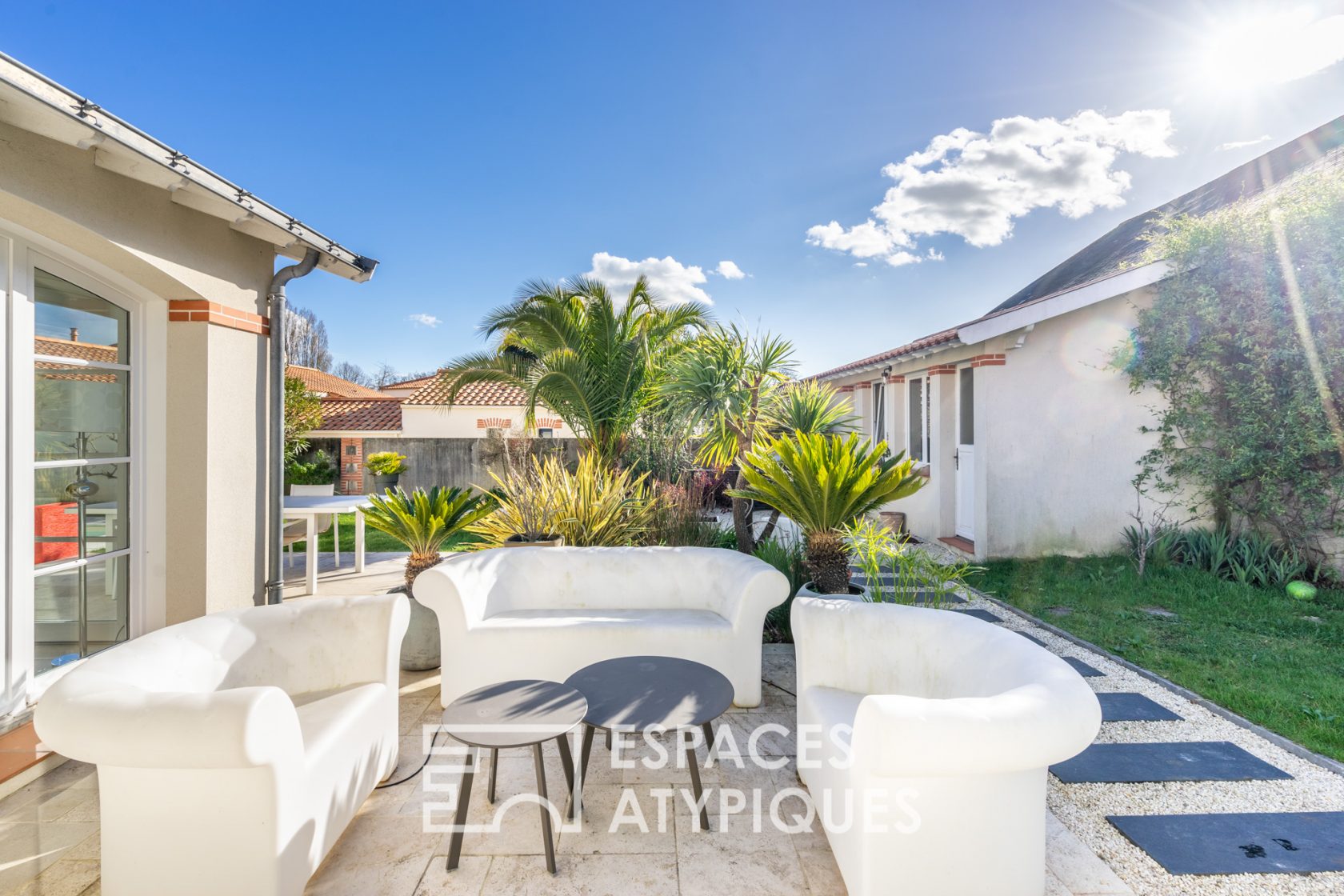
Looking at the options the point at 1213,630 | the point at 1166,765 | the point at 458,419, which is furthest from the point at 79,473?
the point at 458,419

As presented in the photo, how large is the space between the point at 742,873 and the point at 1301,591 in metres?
7.26

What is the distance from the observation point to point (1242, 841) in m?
2.52

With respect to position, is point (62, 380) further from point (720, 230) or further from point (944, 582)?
point (720, 230)

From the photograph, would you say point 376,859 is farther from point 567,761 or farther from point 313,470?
point 313,470

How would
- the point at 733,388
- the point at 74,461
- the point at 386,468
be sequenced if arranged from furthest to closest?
1. the point at 386,468
2. the point at 733,388
3. the point at 74,461

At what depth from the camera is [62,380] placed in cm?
358

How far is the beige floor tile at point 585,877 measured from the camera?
7.19 ft

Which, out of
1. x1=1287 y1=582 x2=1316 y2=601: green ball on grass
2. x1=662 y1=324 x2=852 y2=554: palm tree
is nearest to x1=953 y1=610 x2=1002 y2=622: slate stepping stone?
x1=662 y1=324 x2=852 y2=554: palm tree

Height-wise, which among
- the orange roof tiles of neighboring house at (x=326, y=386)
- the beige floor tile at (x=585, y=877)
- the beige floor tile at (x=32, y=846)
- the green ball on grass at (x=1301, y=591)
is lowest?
the beige floor tile at (x=585, y=877)

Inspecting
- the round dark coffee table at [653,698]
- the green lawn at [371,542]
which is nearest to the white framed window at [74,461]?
the round dark coffee table at [653,698]

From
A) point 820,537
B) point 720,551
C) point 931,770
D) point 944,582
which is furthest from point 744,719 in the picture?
point 931,770

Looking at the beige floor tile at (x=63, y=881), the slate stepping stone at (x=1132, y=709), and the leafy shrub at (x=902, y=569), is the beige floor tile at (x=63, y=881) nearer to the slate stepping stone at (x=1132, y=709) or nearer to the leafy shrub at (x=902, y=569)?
the leafy shrub at (x=902, y=569)

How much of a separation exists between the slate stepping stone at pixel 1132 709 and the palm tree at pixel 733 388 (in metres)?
2.77

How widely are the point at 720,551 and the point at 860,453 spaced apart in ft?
4.38
